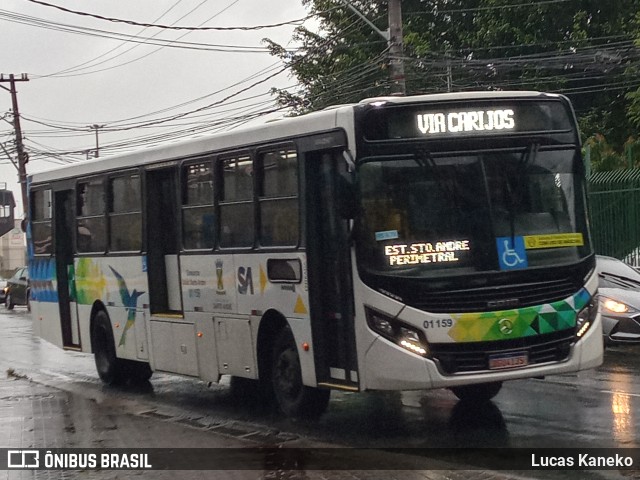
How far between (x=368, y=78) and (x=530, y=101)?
2801 cm

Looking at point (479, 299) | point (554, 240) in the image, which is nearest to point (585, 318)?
point (554, 240)

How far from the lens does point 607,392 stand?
12.4 meters

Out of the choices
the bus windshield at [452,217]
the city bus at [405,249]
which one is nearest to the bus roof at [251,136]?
the city bus at [405,249]

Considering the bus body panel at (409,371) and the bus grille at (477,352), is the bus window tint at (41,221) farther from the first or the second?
the bus grille at (477,352)

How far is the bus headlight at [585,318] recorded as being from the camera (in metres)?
10.4

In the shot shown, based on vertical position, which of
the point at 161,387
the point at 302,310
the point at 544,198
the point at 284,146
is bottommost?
the point at 161,387

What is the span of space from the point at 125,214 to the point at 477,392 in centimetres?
584

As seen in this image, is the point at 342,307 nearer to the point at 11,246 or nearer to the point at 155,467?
the point at 155,467

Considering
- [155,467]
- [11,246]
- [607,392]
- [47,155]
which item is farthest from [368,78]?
[11,246]

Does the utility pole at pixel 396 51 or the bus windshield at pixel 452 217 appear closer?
the bus windshield at pixel 452 217

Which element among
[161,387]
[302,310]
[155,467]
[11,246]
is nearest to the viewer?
[155,467]

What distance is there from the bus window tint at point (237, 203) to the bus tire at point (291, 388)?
3.92 feet

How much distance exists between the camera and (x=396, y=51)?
24875mm

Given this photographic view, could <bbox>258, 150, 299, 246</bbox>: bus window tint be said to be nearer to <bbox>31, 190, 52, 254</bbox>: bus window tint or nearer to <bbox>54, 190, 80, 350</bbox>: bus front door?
<bbox>54, 190, 80, 350</bbox>: bus front door
